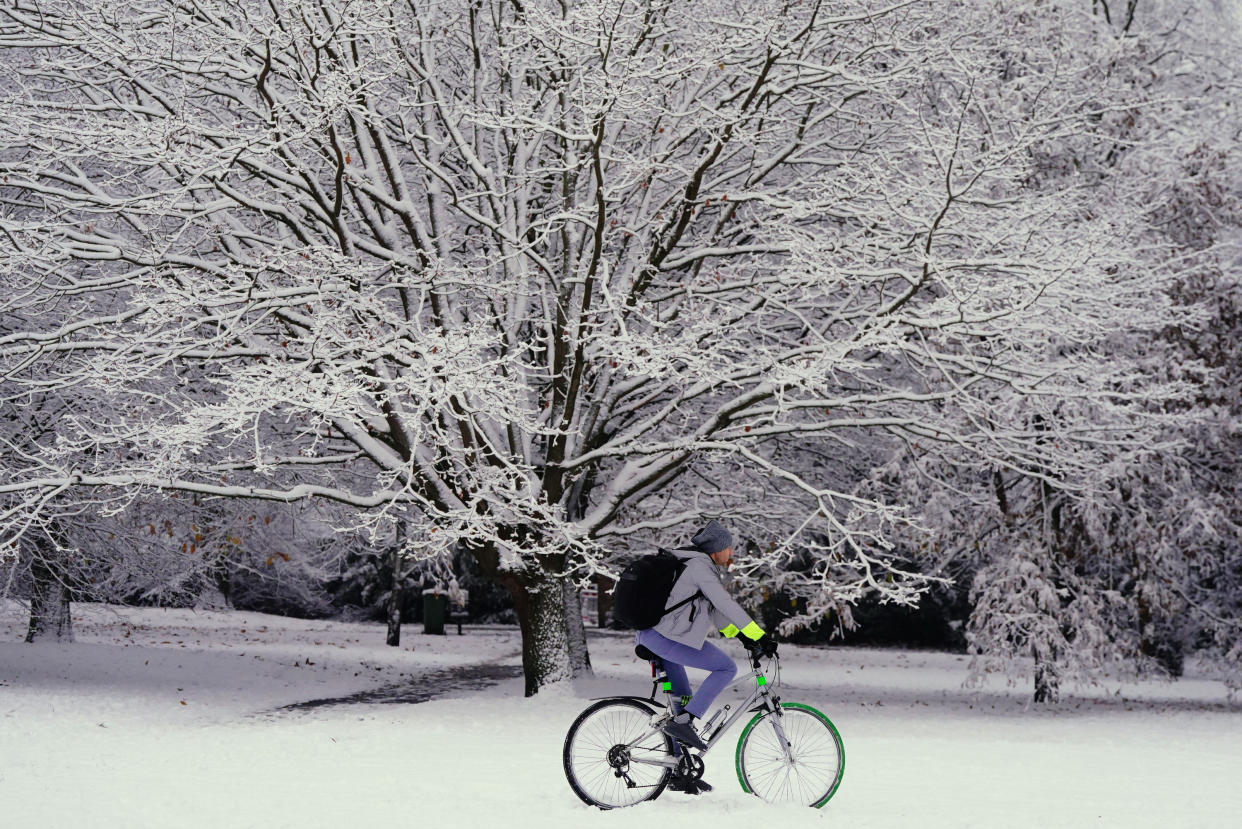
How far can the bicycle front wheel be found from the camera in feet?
21.3

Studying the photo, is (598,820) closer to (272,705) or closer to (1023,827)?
(1023,827)

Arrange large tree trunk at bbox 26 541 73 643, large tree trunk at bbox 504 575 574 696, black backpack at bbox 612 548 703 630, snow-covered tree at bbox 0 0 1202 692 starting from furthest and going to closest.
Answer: large tree trunk at bbox 26 541 73 643, large tree trunk at bbox 504 575 574 696, snow-covered tree at bbox 0 0 1202 692, black backpack at bbox 612 548 703 630

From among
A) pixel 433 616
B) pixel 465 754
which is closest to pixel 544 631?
pixel 465 754

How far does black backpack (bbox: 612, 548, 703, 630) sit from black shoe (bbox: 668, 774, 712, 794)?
885 mm

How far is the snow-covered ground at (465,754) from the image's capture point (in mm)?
6418

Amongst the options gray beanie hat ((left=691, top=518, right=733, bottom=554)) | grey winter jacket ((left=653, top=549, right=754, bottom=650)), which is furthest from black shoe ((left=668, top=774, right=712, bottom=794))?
gray beanie hat ((left=691, top=518, right=733, bottom=554))

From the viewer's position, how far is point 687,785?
6.44m

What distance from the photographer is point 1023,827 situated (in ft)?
20.3

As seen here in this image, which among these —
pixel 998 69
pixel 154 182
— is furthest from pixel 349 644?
pixel 998 69

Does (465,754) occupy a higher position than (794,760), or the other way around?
(794,760)

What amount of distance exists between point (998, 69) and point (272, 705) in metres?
12.2

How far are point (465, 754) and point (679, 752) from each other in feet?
9.47

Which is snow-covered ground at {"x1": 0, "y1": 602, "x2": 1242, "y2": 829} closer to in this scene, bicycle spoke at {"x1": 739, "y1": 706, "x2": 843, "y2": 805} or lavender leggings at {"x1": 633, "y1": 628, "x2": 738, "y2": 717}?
bicycle spoke at {"x1": 739, "y1": 706, "x2": 843, "y2": 805}

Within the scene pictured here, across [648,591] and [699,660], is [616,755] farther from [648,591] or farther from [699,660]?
[648,591]
